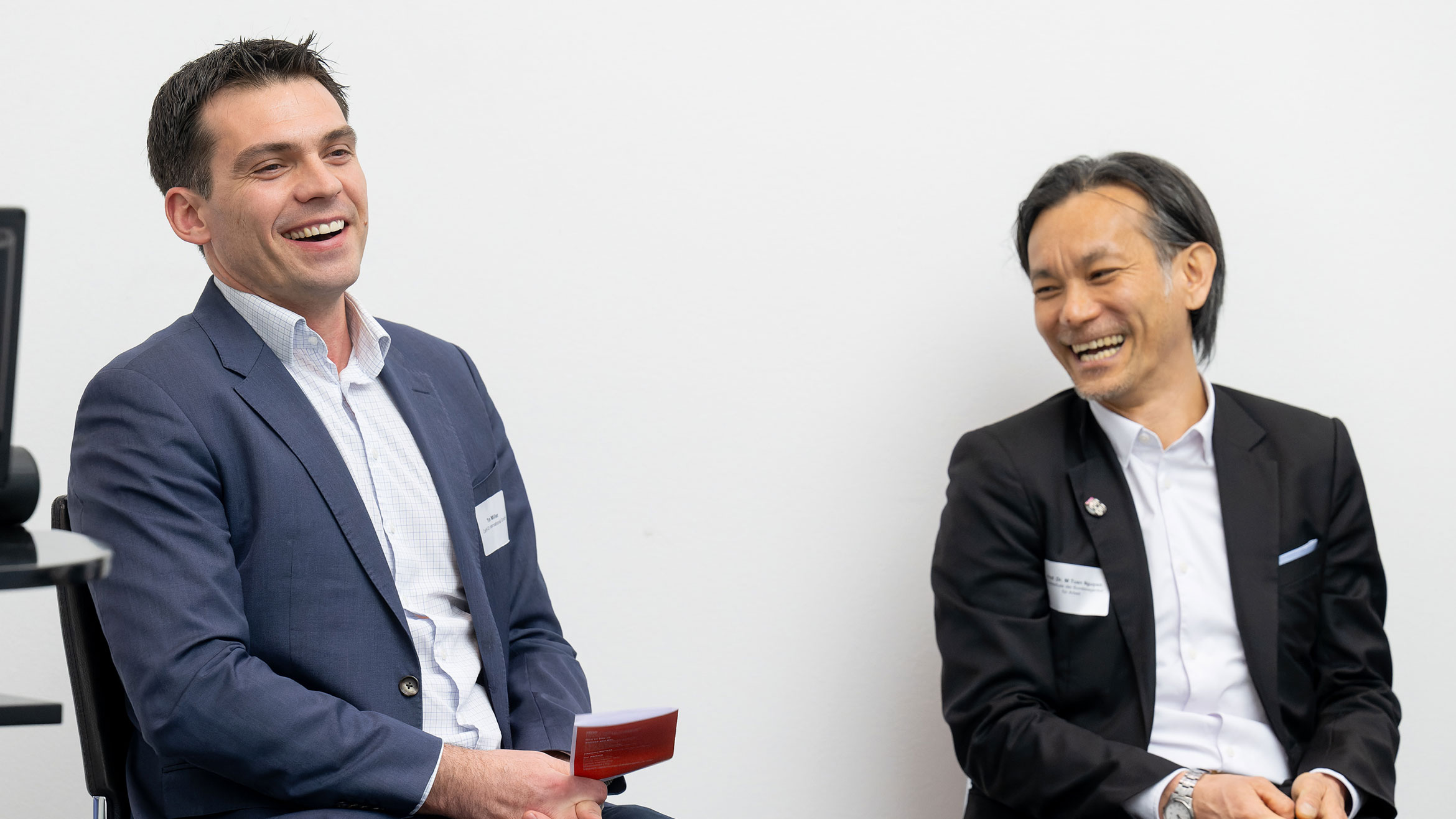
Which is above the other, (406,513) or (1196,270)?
(1196,270)

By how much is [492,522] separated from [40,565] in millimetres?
976

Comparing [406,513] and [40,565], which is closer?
[40,565]

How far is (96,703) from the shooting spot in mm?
1717

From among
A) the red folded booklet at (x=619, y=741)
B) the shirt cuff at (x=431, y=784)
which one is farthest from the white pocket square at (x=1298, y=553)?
the shirt cuff at (x=431, y=784)

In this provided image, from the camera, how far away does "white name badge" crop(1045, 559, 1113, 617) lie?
7.02 feet

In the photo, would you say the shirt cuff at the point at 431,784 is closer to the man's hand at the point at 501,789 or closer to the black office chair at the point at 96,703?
the man's hand at the point at 501,789

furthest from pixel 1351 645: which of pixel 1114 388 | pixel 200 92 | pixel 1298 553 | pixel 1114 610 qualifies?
pixel 200 92

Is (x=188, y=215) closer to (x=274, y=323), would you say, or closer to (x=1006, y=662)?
(x=274, y=323)

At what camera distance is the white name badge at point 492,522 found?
6.42 feet

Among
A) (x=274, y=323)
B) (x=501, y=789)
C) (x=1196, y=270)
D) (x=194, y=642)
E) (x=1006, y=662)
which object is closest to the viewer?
(x=194, y=642)

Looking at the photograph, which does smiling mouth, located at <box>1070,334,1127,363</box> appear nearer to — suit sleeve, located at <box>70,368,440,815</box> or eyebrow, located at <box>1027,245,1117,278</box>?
eyebrow, located at <box>1027,245,1117,278</box>

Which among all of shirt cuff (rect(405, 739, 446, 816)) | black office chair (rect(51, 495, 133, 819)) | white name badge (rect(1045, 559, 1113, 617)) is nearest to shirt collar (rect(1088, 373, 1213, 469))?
white name badge (rect(1045, 559, 1113, 617))

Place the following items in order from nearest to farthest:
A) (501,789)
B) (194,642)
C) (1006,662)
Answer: (194,642) < (501,789) < (1006,662)

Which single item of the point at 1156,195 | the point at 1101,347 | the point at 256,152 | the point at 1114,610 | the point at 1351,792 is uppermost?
the point at 256,152
